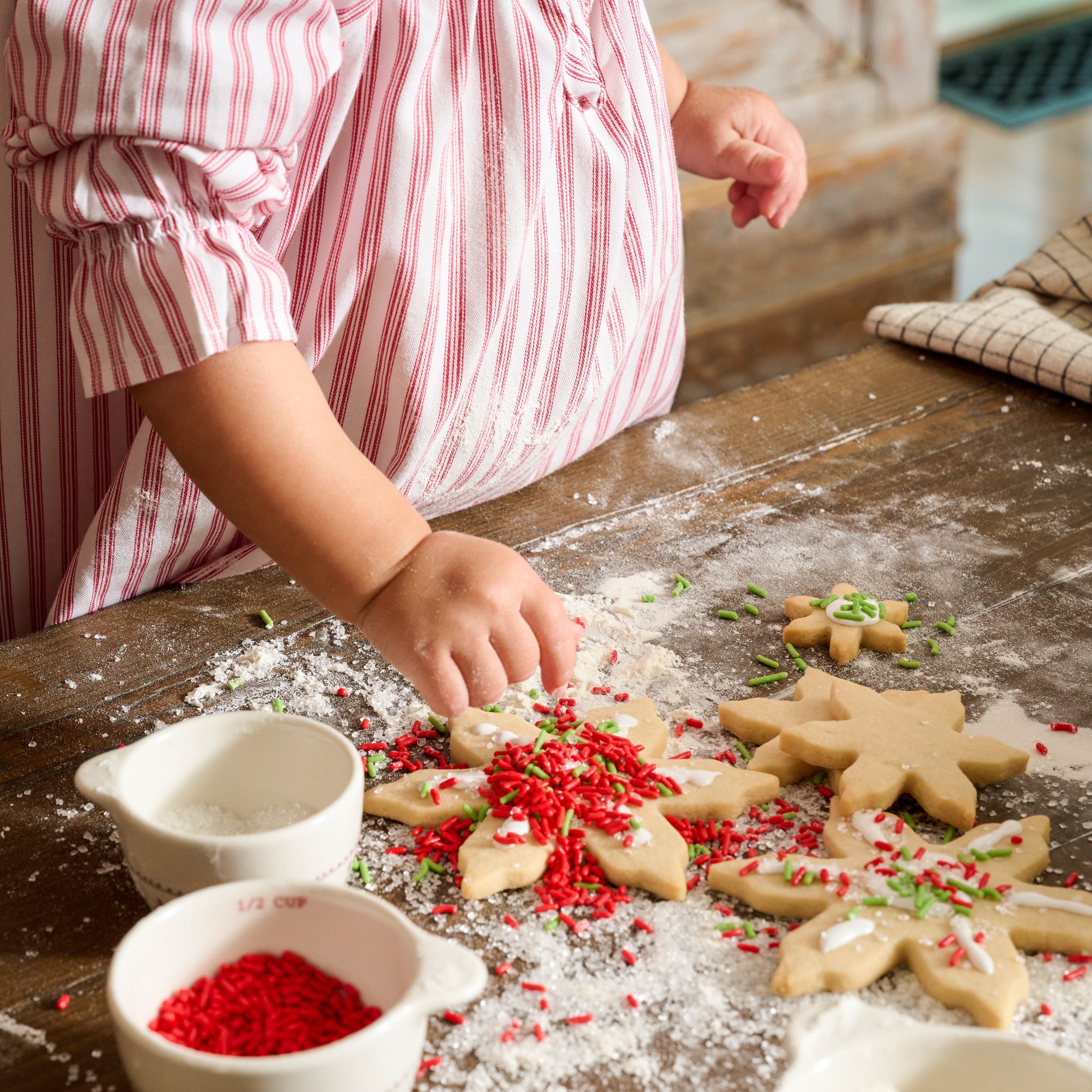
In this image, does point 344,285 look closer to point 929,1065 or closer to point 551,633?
point 551,633

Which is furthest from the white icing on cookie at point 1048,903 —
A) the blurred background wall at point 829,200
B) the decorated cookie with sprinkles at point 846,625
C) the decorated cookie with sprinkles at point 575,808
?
the blurred background wall at point 829,200

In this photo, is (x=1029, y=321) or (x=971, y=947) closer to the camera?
(x=971, y=947)

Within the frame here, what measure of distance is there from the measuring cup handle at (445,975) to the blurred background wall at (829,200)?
2.31 metres

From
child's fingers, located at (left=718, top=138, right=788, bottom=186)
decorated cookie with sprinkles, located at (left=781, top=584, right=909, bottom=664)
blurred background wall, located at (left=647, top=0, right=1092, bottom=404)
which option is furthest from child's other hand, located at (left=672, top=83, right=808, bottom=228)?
blurred background wall, located at (left=647, top=0, right=1092, bottom=404)

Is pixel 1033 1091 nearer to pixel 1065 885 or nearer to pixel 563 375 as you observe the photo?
pixel 1065 885

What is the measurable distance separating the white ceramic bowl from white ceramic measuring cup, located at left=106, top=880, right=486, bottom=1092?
0.54ft

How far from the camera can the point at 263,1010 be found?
20.7 inches

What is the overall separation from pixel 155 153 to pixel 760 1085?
578 mm

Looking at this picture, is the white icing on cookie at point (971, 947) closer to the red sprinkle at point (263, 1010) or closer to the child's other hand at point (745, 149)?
the red sprinkle at point (263, 1010)

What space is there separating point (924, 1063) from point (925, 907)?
0.09 meters

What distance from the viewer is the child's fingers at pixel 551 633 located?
2.37 feet

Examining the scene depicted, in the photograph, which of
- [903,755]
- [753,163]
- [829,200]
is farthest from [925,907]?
[829,200]

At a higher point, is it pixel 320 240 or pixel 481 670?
pixel 320 240

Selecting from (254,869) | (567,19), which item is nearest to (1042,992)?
(254,869)
